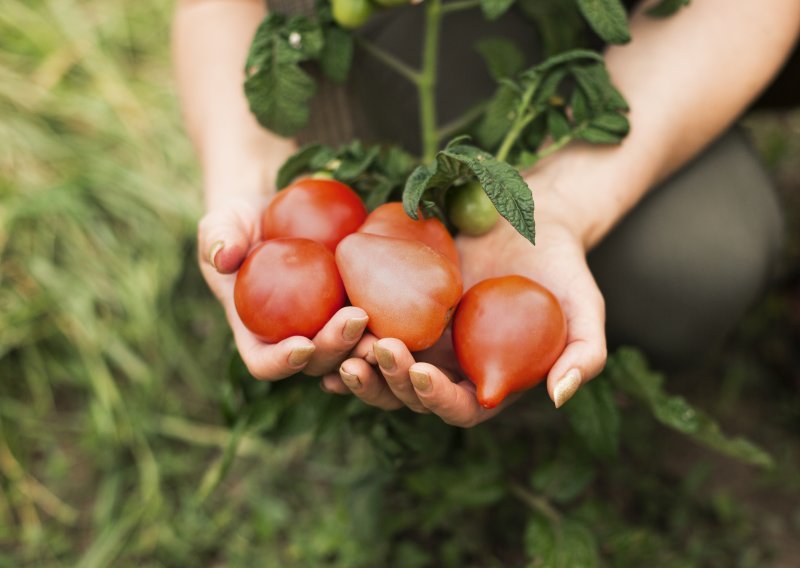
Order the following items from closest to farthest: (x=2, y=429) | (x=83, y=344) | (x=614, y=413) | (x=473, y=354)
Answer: (x=473, y=354)
(x=614, y=413)
(x=2, y=429)
(x=83, y=344)

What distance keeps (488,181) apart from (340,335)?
0.78 ft

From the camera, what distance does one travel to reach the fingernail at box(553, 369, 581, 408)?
803mm

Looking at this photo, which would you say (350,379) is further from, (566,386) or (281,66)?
(281,66)

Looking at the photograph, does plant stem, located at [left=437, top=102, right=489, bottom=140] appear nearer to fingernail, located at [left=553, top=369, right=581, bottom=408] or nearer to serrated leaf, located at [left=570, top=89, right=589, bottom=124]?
serrated leaf, located at [left=570, top=89, right=589, bottom=124]

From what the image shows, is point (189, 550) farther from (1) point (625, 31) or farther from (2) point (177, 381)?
(1) point (625, 31)

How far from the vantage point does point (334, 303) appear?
0.90 meters

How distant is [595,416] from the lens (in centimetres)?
102

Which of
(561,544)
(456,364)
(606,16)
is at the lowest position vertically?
(561,544)

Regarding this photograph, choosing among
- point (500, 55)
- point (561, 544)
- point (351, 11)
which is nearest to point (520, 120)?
point (500, 55)

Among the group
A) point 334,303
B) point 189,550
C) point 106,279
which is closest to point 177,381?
point 106,279

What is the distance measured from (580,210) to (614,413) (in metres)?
0.30

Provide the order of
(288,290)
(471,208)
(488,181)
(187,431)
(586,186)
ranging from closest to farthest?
(488,181), (288,290), (471,208), (586,186), (187,431)

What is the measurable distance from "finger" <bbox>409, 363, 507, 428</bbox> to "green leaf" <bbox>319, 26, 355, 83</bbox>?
19.6 inches

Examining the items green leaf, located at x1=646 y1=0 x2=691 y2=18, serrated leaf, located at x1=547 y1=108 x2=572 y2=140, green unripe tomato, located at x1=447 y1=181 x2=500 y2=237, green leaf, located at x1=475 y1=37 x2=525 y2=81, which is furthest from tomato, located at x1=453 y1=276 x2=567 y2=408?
green leaf, located at x1=646 y1=0 x2=691 y2=18
